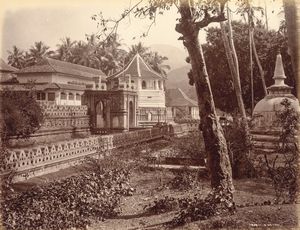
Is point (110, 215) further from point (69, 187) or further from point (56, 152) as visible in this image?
point (56, 152)

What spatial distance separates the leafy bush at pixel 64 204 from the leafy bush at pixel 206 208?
1.94 metres

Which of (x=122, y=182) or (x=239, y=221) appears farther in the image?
(x=122, y=182)

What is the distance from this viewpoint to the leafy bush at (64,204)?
687 cm

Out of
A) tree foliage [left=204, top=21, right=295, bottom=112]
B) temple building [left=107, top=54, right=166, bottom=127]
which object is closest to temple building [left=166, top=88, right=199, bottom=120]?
temple building [left=107, top=54, right=166, bottom=127]

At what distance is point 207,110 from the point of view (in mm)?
8445

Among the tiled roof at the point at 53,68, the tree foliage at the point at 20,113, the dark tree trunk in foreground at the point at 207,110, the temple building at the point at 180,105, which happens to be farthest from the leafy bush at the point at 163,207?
the temple building at the point at 180,105

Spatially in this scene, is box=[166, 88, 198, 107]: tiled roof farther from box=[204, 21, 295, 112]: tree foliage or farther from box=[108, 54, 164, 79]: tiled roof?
box=[204, 21, 295, 112]: tree foliage

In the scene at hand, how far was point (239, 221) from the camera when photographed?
20.2 feet

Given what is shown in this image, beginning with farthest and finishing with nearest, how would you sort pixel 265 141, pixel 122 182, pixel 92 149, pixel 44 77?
pixel 44 77 → pixel 265 141 → pixel 92 149 → pixel 122 182

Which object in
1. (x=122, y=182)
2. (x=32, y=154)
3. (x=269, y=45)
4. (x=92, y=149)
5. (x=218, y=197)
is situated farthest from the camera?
(x=269, y=45)

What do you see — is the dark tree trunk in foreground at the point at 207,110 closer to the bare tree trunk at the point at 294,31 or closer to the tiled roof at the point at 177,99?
the bare tree trunk at the point at 294,31

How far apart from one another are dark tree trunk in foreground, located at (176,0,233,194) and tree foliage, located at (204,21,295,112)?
26.6m

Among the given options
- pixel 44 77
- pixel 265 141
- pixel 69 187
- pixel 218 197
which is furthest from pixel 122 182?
pixel 44 77

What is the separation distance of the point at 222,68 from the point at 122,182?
84.6ft
